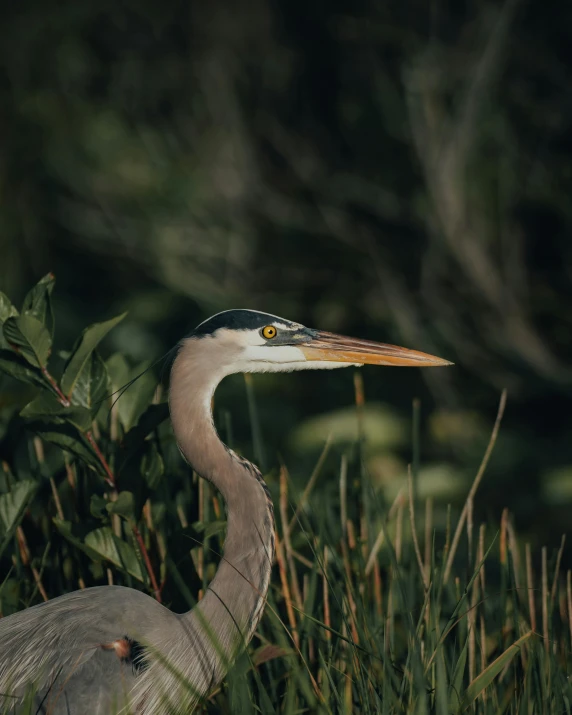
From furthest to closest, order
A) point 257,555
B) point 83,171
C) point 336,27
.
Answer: point 83,171
point 336,27
point 257,555

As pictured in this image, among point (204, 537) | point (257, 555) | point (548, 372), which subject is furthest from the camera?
point (548, 372)

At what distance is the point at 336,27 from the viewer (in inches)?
241

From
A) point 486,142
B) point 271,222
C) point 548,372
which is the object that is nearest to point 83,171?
point 271,222

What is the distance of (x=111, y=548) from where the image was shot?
2.53 m

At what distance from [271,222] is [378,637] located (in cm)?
401

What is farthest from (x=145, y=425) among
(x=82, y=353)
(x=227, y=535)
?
(x=227, y=535)

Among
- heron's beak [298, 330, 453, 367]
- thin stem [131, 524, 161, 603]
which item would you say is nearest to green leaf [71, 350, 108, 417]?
thin stem [131, 524, 161, 603]

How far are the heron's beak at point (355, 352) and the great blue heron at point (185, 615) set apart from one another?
0.01 m

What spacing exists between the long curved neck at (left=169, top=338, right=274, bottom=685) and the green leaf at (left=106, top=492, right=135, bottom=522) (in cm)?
17

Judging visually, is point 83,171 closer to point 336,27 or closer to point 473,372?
point 336,27

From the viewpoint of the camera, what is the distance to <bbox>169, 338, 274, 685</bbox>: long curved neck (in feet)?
7.72

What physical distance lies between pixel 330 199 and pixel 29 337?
3676 mm

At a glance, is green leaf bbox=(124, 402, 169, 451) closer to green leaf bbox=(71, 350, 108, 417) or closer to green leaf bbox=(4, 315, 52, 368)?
green leaf bbox=(71, 350, 108, 417)

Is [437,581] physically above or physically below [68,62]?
below
